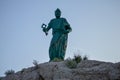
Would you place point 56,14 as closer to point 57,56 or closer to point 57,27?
point 57,27

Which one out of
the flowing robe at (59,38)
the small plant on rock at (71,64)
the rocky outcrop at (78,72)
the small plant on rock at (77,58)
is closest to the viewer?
the rocky outcrop at (78,72)

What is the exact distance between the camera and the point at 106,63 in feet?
36.0

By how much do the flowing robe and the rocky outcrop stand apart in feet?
9.01

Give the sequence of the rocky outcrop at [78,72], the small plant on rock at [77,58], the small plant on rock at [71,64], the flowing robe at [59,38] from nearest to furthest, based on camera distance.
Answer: the rocky outcrop at [78,72]
the small plant on rock at [71,64]
the small plant on rock at [77,58]
the flowing robe at [59,38]

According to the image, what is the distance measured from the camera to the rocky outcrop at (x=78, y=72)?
34.0 ft

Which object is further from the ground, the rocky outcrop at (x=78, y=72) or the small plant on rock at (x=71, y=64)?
the small plant on rock at (x=71, y=64)

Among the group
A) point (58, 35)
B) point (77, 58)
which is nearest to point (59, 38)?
point (58, 35)

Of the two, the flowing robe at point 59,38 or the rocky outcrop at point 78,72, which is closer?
the rocky outcrop at point 78,72

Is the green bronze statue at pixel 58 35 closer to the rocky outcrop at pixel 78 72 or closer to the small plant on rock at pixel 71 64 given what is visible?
the rocky outcrop at pixel 78 72

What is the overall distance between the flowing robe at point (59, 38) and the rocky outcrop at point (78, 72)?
2747 millimetres

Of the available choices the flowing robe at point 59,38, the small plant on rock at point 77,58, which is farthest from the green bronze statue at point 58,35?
the small plant on rock at point 77,58

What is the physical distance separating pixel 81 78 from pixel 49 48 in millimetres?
5094

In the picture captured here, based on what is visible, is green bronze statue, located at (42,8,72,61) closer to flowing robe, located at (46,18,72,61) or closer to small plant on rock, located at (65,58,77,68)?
flowing robe, located at (46,18,72,61)

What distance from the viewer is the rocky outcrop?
10367mm
